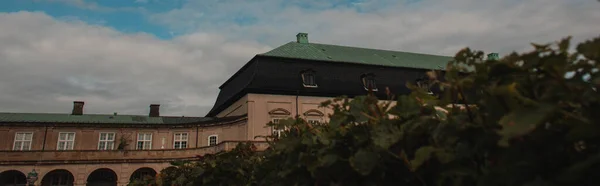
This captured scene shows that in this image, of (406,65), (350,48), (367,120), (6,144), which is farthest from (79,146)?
(367,120)

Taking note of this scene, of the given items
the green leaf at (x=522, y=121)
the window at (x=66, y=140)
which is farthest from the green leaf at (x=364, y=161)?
the window at (x=66, y=140)

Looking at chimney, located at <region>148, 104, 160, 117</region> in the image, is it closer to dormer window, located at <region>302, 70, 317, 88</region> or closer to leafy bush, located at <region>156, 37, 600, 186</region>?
dormer window, located at <region>302, 70, 317, 88</region>

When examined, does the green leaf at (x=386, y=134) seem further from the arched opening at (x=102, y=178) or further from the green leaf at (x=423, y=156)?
the arched opening at (x=102, y=178)

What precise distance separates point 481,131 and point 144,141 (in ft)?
124

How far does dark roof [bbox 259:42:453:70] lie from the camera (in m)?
37.0

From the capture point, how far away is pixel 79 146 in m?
34.8

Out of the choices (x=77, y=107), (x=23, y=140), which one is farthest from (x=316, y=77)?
(x=23, y=140)

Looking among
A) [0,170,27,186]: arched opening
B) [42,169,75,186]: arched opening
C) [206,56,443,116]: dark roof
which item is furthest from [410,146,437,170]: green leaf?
[0,170,27,186]: arched opening

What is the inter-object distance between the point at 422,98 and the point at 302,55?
34902 mm

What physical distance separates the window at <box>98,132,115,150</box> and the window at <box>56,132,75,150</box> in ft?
6.90

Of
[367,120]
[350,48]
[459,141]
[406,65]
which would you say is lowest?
[459,141]

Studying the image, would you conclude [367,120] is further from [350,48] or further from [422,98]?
[350,48]

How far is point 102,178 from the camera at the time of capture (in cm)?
3575

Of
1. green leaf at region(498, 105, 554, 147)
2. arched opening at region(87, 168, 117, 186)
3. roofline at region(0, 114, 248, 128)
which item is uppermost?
roofline at region(0, 114, 248, 128)
